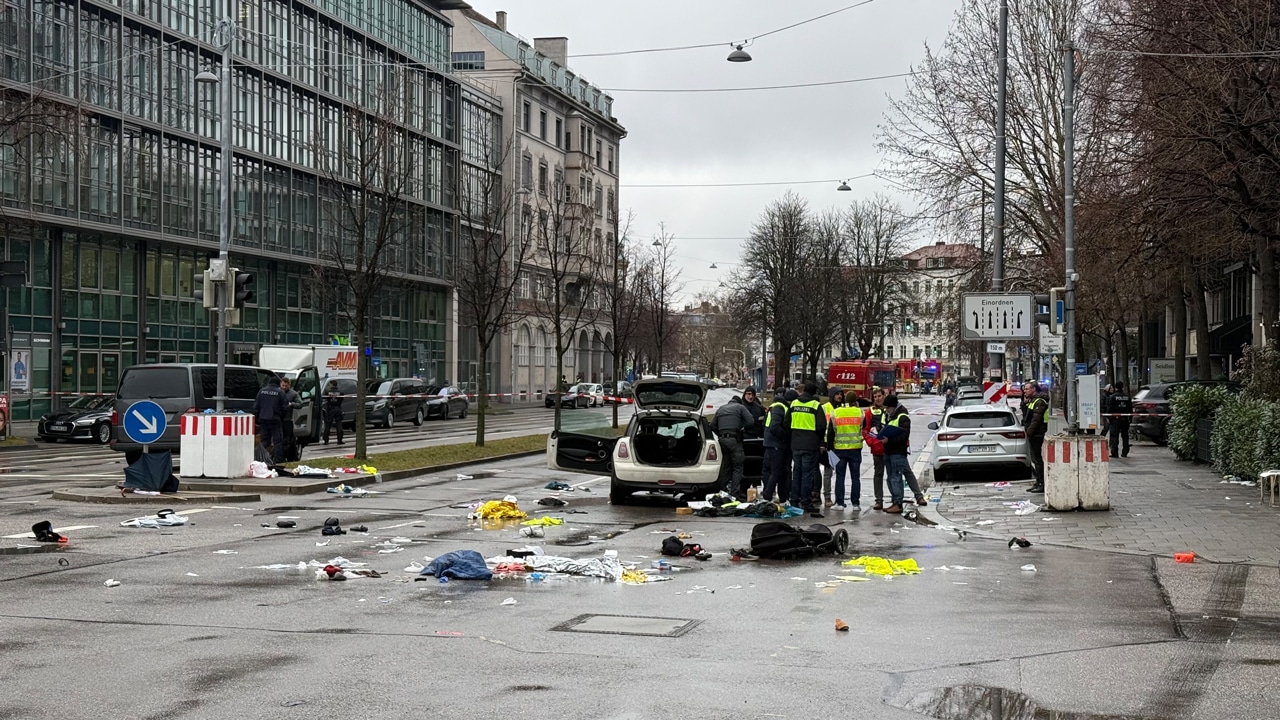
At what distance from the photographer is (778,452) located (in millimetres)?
19234

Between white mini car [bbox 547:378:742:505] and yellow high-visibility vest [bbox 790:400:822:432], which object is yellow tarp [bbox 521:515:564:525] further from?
yellow high-visibility vest [bbox 790:400:822:432]

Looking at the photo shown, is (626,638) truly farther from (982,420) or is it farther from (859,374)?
(859,374)

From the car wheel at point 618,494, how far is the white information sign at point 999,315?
24.4 feet

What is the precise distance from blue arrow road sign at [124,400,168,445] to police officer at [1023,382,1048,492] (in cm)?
1303

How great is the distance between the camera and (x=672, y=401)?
21.6 metres

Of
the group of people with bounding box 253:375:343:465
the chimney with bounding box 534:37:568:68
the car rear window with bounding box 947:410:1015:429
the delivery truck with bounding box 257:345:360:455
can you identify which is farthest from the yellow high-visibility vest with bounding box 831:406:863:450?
the chimney with bounding box 534:37:568:68

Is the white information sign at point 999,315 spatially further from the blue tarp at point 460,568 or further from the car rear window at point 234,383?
the blue tarp at point 460,568

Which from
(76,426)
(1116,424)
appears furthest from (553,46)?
(1116,424)

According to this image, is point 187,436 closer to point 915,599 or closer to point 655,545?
point 655,545

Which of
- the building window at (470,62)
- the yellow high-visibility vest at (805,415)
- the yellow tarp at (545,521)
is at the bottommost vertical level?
the yellow tarp at (545,521)

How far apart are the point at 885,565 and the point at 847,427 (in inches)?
275

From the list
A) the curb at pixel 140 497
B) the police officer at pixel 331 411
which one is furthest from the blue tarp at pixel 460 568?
the police officer at pixel 331 411

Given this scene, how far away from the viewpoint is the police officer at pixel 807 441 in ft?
61.2

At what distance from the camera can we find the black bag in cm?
1306
